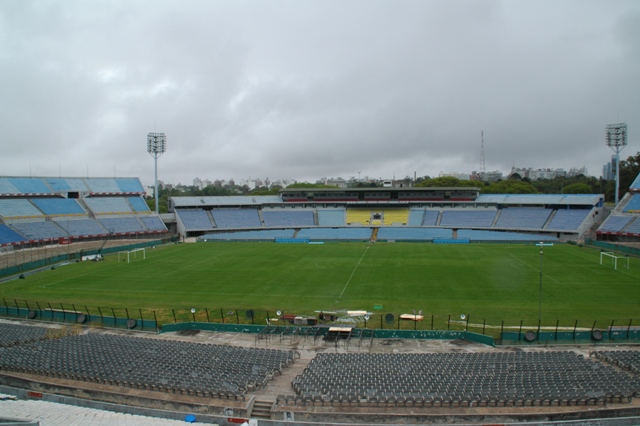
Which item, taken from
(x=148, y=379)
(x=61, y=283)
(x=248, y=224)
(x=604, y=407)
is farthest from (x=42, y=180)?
(x=604, y=407)

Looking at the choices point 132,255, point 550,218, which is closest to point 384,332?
point 132,255

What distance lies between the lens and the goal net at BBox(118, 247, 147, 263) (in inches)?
2152

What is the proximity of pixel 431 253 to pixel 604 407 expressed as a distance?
138 feet

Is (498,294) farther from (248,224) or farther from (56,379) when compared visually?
(248,224)

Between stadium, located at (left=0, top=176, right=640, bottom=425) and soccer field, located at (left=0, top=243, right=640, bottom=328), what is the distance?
0.25 metres

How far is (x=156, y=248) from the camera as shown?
65.6 metres

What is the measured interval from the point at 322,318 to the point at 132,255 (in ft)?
129

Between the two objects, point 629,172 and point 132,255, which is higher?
point 629,172

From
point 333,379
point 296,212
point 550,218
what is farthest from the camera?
point 296,212

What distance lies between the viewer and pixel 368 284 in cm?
3922

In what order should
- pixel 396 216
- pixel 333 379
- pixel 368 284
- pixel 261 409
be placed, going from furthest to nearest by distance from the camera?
pixel 396 216
pixel 368 284
pixel 333 379
pixel 261 409

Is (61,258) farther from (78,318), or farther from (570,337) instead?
(570,337)

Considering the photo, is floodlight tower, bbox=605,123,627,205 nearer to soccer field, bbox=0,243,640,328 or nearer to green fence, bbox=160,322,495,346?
soccer field, bbox=0,243,640,328

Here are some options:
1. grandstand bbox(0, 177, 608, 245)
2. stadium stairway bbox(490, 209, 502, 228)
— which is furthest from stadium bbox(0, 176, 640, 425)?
stadium stairway bbox(490, 209, 502, 228)
